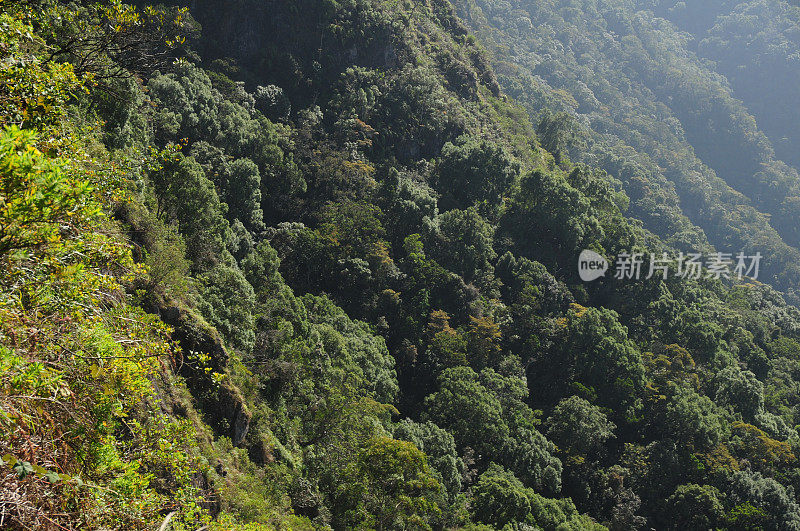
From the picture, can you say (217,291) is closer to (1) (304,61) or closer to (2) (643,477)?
(2) (643,477)

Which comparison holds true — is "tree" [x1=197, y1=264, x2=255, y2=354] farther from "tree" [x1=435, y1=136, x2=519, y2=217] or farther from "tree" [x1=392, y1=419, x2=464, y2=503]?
"tree" [x1=435, y1=136, x2=519, y2=217]

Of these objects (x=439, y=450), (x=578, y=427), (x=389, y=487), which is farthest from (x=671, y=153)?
(x=389, y=487)

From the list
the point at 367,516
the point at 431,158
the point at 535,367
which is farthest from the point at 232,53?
the point at 367,516

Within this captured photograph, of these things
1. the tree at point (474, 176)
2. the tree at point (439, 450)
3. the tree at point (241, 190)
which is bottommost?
the tree at point (439, 450)

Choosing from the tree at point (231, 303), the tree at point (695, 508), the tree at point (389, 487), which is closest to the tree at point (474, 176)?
the tree at point (695, 508)

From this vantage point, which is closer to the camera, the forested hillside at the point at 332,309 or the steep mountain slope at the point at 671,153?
the forested hillside at the point at 332,309

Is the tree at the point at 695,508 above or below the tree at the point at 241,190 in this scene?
below

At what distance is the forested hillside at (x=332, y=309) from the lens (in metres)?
6.54

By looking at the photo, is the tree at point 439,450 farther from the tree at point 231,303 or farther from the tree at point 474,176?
the tree at point 474,176

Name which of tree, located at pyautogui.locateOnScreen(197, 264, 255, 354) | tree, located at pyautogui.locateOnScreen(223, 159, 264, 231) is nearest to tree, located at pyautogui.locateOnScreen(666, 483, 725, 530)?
tree, located at pyautogui.locateOnScreen(197, 264, 255, 354)

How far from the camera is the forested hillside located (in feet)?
21.5

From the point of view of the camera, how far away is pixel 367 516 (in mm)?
22938

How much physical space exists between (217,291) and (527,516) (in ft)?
82.6

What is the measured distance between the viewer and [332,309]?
150 ft
